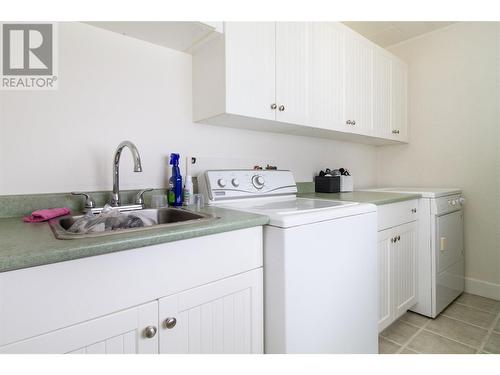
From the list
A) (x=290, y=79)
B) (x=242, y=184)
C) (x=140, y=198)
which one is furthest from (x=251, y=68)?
Answer: (x=140, y=198)

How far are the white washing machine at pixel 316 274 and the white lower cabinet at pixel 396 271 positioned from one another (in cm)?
27

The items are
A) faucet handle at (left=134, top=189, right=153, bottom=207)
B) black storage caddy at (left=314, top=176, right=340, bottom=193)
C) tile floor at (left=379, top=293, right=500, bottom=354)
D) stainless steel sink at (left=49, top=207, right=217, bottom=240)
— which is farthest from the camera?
black storage caddy at (left=314, top=176, right=340, bottom=193)

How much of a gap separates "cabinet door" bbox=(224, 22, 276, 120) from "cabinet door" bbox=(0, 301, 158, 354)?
3.33ft

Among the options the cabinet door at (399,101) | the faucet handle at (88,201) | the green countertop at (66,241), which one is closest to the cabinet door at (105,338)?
the green countertop at (66,241)

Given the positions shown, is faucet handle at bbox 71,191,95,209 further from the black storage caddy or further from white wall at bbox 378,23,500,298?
white wall at bbox 378,23,500,298

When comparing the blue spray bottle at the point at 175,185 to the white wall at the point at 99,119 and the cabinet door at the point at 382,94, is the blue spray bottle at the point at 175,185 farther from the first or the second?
the cabinet door at the point at 382,94

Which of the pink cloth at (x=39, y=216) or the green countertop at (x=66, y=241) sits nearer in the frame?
the green countertop at (x=66, y=241)

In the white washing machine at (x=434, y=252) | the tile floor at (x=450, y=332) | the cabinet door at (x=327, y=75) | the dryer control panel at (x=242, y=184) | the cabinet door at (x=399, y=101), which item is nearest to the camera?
the dryer control panel at (x=242, y=184)

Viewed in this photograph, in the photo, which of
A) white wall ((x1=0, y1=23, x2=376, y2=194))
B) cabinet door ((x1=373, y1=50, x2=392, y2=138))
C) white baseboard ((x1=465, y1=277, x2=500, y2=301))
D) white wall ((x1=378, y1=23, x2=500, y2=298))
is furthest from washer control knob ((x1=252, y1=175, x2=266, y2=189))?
white baseboard ((x1=465, y1=277, x2=500, y2=301))

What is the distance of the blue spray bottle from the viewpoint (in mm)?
1470

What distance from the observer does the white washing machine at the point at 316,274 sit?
3.56 ft

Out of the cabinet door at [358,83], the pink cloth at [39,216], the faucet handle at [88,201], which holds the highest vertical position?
the cabinet door at [358,83]

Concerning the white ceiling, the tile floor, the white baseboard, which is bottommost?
the tile floor

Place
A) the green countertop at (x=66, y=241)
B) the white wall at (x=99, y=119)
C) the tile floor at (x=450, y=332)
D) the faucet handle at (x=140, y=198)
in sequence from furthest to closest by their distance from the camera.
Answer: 1. the tile floor at (x=450, y=332)
2. the faucet handle at (x=140, y=198)
3. the white wall at (x=99, y=119)
4. the green countertop at (x=66, y=241)
